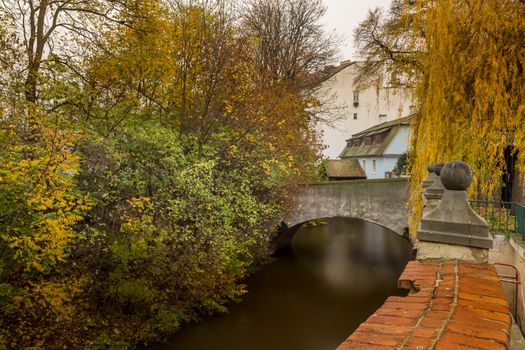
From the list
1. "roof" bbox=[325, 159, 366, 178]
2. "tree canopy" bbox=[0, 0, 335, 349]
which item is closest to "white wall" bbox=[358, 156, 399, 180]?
"roof" bbox=[325, 159, 366, 178]

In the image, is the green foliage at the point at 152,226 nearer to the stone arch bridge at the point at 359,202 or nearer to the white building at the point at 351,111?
the stone arch bridge at the point at 359,202

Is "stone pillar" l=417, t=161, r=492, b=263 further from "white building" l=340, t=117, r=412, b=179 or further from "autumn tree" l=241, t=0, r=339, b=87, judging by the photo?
"white building" l=340, t=117, r=412, b=179

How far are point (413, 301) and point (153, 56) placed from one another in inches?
382

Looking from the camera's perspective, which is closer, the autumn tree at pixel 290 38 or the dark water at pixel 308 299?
the dark water at pixel 308 299

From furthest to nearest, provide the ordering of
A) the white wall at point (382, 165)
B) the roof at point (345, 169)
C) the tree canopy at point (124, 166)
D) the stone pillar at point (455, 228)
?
the roof at point (345, 169) < the white wall at point (382, 165) < the tree canopy at point (124, 166) < the stone pillar at point (455, 228)

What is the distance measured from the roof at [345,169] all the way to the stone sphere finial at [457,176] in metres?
27.9

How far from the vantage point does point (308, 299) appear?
14094 millimetres

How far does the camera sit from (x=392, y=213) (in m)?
15.0

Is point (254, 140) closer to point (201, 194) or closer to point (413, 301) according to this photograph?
point (201, 194)

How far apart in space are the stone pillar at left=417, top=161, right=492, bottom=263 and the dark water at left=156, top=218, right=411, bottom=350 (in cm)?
873

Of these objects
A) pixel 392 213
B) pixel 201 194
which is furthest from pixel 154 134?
pixel 392 213

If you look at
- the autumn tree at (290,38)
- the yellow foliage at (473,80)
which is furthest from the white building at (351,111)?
the yellow foliage at (473,80)

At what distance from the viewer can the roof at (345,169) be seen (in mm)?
30688

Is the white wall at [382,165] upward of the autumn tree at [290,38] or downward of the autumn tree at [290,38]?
downward
